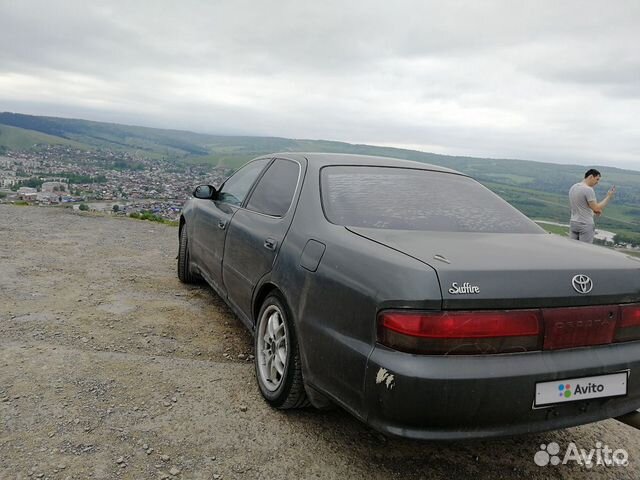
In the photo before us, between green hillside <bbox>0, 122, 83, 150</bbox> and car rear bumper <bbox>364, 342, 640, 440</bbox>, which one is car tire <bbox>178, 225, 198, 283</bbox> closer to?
car rear bumper <bbox>364, 342, 640, 440</bbox>

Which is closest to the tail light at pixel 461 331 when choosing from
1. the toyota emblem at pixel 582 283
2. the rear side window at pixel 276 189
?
the toyota emblem at pixel 582 283

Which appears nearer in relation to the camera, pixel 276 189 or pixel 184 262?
pixel 276 189

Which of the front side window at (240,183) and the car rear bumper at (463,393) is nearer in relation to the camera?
the car rear bumper at (463,393)

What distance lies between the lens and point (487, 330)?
1.83m

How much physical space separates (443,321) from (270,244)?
1.40 metres

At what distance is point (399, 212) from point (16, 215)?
958cm

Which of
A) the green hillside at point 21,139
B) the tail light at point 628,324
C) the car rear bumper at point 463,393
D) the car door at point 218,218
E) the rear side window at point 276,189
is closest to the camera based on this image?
the car rear bumper at point 463,393

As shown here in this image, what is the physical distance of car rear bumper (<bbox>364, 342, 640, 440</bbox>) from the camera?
1.78 meters

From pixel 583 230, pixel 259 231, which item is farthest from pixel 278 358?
pixel 583 230

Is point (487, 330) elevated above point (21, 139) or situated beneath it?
situated beneath

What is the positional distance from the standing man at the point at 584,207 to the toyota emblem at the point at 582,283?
19.9ft

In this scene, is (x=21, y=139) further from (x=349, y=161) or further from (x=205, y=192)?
(x=349, y=161)

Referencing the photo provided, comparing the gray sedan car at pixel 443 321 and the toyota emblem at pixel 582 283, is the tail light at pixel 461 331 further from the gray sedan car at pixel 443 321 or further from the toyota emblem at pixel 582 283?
the toyota emblem at pixel 582 283

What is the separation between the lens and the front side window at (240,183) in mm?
3915
